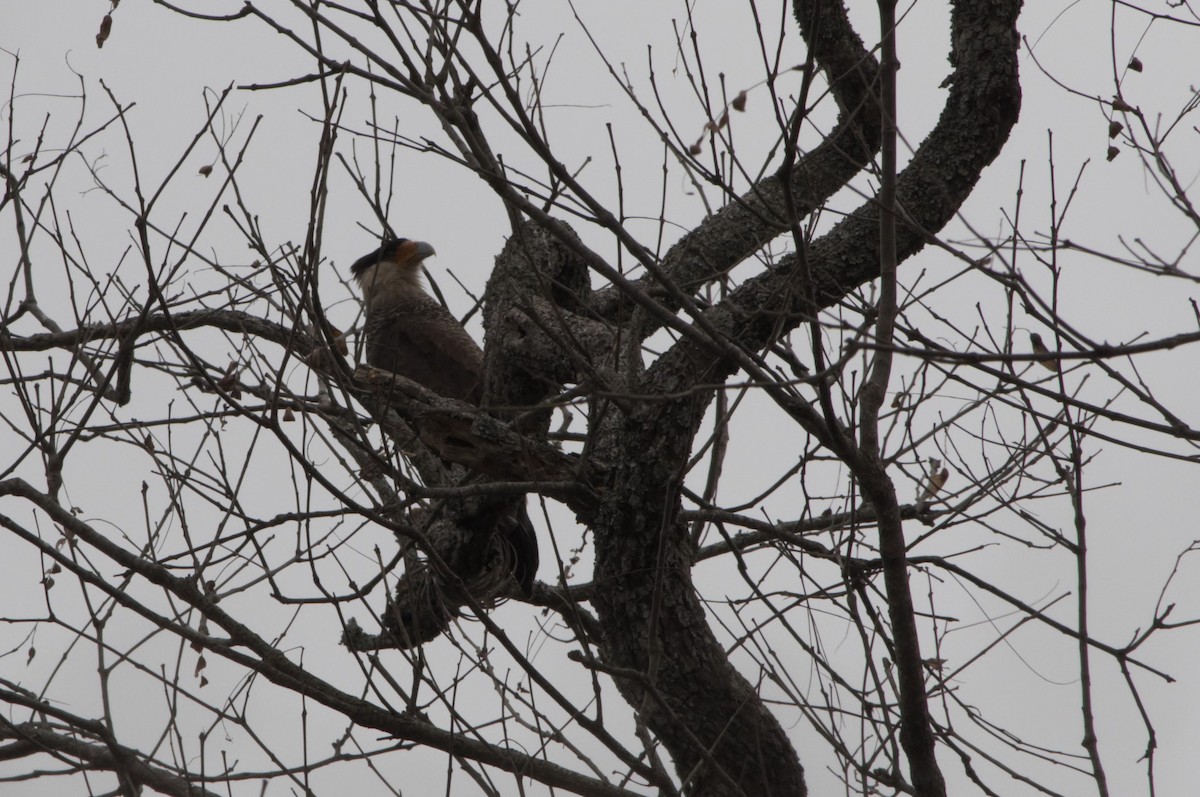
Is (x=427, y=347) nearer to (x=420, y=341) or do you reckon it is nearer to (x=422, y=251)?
(x=420, y=341)

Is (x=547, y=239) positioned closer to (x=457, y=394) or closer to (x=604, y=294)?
(x=604, y=294)

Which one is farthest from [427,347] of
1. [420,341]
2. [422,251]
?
[422,251]

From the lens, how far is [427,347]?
585 cm

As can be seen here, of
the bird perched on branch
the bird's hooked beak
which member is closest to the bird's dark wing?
the bird perched on branch

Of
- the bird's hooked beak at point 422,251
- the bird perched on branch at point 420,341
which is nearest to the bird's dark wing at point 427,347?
the bird perched on branch at point 420,341

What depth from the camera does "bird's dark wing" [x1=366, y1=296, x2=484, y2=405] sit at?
561 cm

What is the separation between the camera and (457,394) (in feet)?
18.4

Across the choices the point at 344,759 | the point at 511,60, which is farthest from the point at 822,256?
the point at 344,759

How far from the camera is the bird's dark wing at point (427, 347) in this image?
5613 mm

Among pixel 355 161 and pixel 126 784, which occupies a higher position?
pixel 355 161

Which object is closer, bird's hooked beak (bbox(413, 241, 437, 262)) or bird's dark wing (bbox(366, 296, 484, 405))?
bird's dark wing (bbox(366, 296, 484, 405))

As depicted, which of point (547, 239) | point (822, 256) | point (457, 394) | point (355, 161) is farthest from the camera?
point (457, 394)

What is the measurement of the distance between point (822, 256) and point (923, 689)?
4.41ft

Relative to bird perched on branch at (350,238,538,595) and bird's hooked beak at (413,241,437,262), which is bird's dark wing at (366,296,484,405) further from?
bird's hooked beak at (413,241,437,262)
